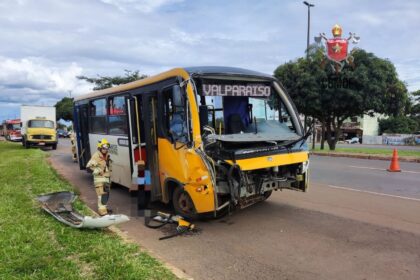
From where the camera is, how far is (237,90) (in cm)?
713

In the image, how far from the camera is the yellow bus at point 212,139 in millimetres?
6082

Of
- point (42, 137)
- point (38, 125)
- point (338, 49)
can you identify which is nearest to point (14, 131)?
point (38, 125)

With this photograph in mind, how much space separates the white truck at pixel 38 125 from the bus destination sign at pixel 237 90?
24877 millimetres

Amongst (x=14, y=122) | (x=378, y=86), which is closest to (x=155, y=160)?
(x=378, y=86)

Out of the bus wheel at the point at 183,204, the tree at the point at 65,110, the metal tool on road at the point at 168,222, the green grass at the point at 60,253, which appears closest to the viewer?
the green grass at the point at 60,253

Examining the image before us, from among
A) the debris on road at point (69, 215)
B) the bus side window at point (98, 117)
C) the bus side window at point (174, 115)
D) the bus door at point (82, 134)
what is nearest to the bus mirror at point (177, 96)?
the bus side window at point (174, 115)

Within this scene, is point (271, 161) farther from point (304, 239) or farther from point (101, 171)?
point (101, 171)

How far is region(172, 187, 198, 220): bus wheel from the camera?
264 inches

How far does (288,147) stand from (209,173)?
1.61 m

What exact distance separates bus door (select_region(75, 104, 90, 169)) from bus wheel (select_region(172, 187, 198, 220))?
18.9 feet

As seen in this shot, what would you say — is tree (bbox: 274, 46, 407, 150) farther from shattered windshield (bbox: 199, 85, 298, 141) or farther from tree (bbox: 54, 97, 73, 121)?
tree (bbox: 54, 97, 73, 121)

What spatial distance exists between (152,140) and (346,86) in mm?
18168

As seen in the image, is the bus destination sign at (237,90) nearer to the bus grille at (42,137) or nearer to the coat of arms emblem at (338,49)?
the coat of arms emblem at (338,49)

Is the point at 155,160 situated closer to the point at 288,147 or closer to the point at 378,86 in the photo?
the point at 288,147
